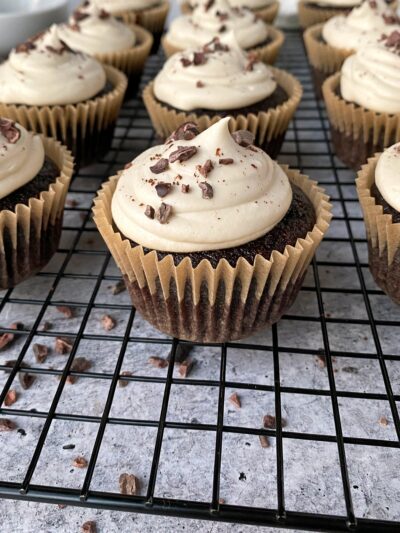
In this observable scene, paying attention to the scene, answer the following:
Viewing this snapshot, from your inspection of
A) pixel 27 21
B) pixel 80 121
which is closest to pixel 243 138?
pixel 80 121

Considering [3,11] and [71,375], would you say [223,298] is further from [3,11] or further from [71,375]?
[3,11]

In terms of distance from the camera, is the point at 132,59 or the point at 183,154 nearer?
the point at 183,154

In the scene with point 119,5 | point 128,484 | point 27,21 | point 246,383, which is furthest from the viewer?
point 119,5

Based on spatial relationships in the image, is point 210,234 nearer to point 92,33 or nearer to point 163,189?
point 163,189

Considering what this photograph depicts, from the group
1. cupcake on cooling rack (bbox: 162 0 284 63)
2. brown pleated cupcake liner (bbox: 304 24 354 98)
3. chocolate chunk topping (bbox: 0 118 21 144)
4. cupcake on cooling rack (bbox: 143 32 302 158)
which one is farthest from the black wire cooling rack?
cupcake on cooling rack (bbox: 162 0 284 63)

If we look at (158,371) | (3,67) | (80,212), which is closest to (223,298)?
(158,371)

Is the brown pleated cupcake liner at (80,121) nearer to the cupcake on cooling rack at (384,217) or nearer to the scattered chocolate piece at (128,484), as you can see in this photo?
the cupcake on cooling rack at (384,217)

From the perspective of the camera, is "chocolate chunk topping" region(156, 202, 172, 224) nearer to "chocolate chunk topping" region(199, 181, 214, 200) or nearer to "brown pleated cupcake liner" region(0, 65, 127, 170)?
"chocolate chunk topping" region(199, 181, 214, 200)
